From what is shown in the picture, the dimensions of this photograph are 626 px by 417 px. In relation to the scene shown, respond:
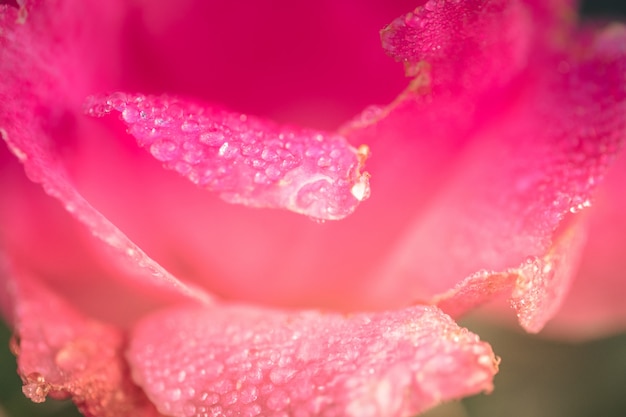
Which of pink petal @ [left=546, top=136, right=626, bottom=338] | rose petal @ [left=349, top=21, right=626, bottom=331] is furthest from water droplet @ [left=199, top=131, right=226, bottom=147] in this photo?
pink petal @ [left=546, top=136, right=626, bottom=338]

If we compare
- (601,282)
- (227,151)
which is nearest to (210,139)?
(227,151)

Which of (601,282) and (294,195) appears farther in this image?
(601,282)

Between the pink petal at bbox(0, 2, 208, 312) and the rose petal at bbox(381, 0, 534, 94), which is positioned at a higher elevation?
the rose petal at bbox(381, 0, 534, 94)

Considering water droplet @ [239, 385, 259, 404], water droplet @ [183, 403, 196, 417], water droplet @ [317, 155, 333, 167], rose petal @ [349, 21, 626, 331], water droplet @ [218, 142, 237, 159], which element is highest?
rose petal @ [349, 21, 626, 331]

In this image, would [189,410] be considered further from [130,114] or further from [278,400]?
[130,114]

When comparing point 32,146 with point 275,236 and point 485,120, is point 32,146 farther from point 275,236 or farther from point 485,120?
point 485,120

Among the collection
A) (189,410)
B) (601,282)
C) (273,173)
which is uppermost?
(601,282)

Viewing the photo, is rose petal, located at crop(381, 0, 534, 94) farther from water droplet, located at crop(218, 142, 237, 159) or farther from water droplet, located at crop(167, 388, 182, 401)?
water droplet, located at crop(167, 388, 182, 401)

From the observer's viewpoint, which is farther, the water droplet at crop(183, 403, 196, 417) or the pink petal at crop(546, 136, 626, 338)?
the pink petal at crop(546, 136, 626, 338)

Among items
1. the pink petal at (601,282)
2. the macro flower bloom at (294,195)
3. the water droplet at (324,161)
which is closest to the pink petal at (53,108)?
the macro flower bloom at (294,195)

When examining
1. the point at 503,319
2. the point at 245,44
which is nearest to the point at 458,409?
the point at 503,319
